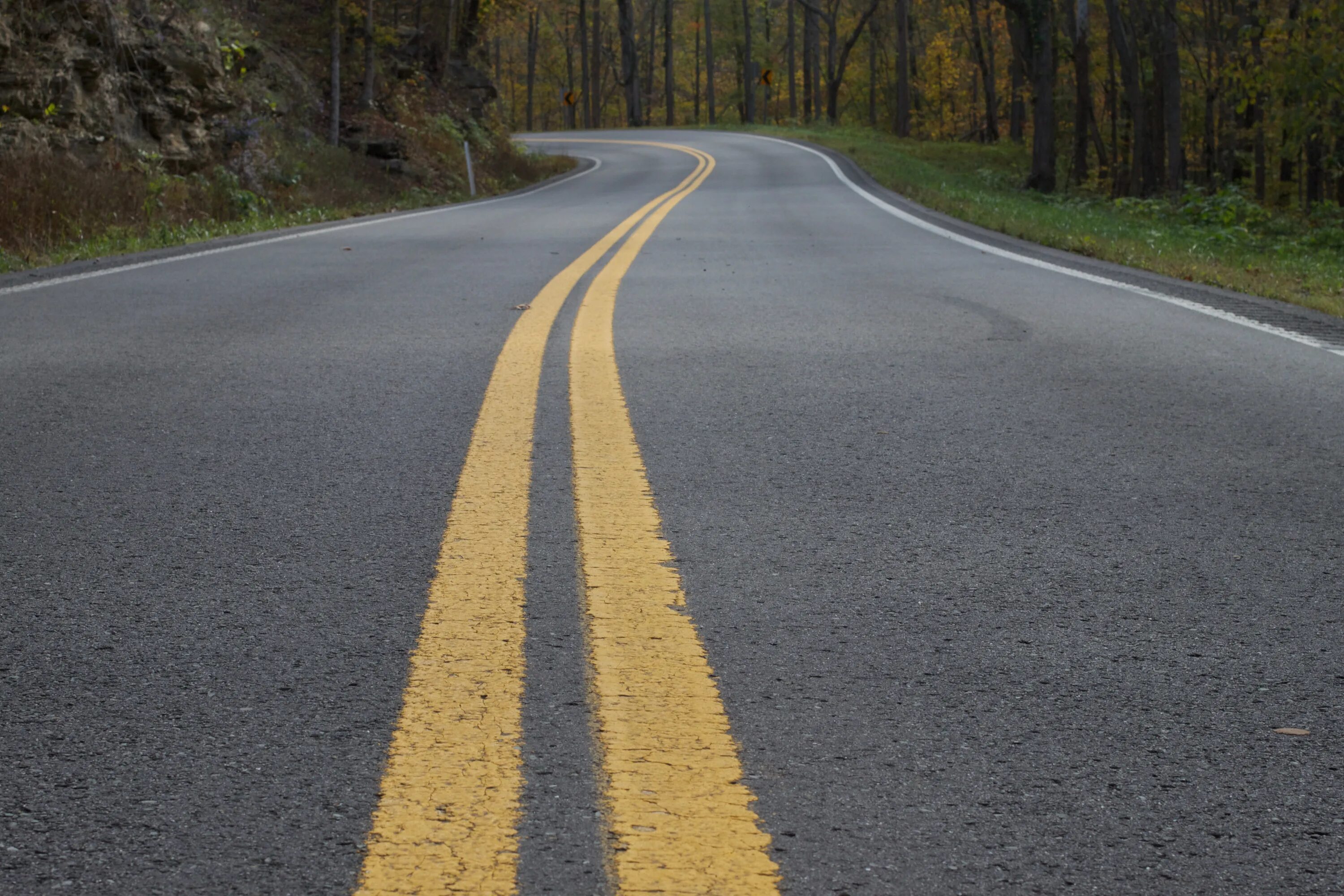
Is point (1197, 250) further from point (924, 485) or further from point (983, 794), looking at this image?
point (983, 794)

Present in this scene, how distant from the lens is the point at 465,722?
2076mm

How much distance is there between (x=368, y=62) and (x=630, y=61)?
36.3 m

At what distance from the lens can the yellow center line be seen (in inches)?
65.7

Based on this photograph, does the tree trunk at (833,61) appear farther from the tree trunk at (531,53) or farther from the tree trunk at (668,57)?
the tree trunk at (531,53)

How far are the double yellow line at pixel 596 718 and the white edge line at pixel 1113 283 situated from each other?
4.23 m

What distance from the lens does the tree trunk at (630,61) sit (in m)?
57.9

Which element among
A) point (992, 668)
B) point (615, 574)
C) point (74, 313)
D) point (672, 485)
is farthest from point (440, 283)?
point (992, 668)

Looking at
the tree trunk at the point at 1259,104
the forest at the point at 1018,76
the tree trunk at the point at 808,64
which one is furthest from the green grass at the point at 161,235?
the tree trunk at the point at 808,64

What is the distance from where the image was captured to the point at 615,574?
9.16 ft

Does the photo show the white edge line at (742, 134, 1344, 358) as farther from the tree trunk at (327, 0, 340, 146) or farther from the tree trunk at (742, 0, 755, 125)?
the tree trunk at (742, 0, 755, 125)

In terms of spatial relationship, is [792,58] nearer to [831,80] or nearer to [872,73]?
[872,73]

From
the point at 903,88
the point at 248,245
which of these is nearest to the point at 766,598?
the point at 248,245

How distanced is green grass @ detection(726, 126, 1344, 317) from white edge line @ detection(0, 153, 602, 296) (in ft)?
22.7

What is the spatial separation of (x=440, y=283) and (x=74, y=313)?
91.9 inches
